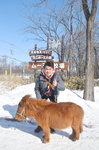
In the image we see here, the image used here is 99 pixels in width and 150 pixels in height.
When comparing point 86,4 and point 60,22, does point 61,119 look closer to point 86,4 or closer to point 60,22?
point 86,4

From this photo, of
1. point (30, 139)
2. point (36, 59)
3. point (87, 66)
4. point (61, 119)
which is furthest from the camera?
point (36, 59)

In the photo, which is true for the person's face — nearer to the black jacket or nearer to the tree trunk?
the black jacket

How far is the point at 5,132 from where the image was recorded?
5.47 m

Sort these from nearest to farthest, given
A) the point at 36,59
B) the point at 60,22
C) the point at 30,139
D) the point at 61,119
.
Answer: the point at 61,119 → the point at 30,139 → the point at 36,59 → the point at 60,22

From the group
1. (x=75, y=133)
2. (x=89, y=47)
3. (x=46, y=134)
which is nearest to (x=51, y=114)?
(x=46, y=134)

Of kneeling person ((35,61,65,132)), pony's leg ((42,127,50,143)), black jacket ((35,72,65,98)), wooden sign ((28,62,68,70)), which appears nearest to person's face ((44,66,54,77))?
kneeling person ((35,61,65,132))

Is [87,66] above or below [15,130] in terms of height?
above

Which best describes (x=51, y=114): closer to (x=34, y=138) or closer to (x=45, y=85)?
(x=34, y=138)

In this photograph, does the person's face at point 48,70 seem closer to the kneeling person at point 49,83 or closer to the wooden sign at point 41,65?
the kneeling person at point 49,83

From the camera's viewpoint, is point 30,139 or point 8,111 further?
point 8,111

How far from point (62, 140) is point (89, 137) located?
71cm

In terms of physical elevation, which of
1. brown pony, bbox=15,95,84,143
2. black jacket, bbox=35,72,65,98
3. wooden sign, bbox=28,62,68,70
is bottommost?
brown pony, bbox=15,95,84,143

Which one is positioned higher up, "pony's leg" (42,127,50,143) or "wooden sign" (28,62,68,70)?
"wooden sign" (28,62,68,70)

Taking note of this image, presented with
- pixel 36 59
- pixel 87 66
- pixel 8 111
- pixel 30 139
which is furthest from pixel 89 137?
pixel 36 59
